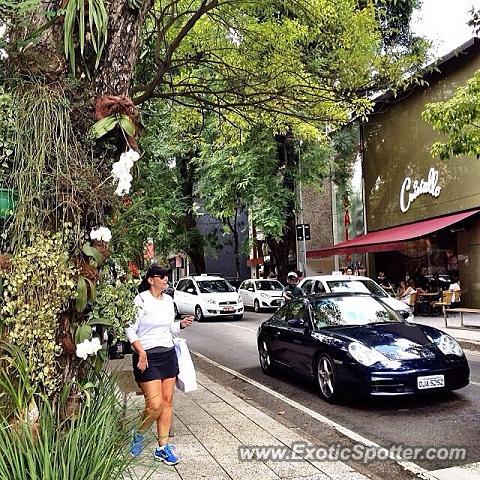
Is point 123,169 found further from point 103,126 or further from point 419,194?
point 419,194

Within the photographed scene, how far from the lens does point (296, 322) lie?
344 inches

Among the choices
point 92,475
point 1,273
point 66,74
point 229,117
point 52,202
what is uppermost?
point 229,117

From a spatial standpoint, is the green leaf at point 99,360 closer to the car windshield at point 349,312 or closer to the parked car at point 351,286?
the car windshield at point 349,312

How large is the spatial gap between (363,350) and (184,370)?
8.58ft

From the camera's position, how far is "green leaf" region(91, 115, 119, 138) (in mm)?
3416

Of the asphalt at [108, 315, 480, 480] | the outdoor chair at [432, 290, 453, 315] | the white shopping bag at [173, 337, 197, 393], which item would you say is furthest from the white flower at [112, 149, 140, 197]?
the outdoor chair at [432, 290, 453, 315]

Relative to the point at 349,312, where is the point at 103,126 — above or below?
above

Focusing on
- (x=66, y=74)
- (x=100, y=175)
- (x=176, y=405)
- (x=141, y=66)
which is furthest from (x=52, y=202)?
(x=141, y=66)

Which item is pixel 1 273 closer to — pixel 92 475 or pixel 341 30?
pixel 92 475

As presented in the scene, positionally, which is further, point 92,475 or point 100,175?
point 100,175

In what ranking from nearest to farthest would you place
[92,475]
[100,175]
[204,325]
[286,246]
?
[92,475]
[100,175]
[204,325]
[286,246]

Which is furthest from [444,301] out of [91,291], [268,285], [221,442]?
[91,291]

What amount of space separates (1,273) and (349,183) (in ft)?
81.3

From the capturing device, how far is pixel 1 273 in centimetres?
319
